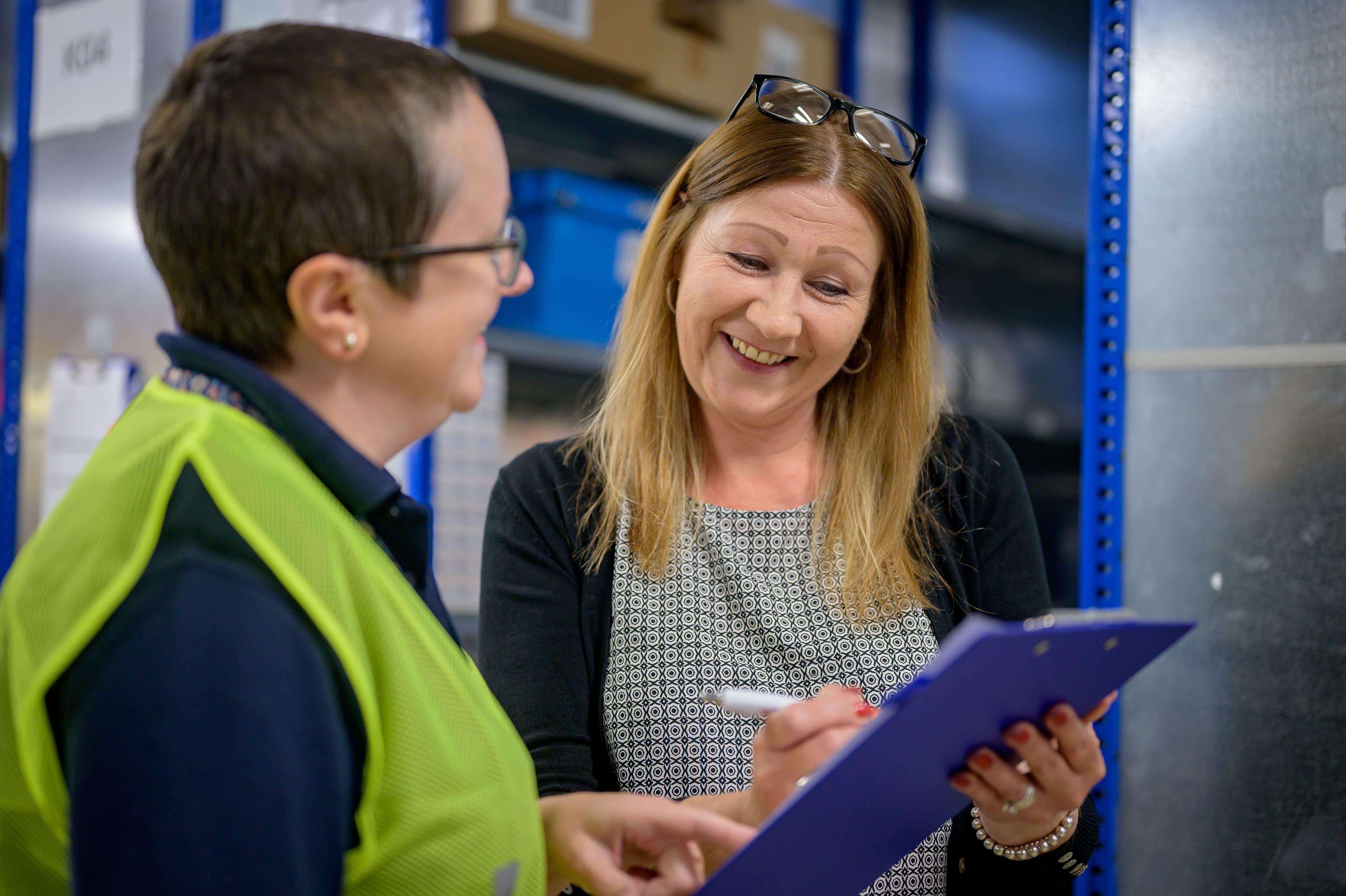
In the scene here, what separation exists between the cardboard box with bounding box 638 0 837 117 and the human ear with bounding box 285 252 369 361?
6.45ft

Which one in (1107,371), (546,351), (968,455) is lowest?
(968,455)

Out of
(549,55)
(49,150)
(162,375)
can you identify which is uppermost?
(549,55)

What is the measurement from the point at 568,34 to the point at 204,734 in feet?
6.61

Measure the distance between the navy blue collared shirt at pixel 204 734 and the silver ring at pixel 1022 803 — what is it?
599 millimetres

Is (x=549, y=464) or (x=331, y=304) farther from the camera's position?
(x=549, y=464)

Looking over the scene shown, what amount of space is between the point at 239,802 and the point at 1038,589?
1.07 meters

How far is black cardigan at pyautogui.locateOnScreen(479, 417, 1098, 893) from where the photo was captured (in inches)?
51.5

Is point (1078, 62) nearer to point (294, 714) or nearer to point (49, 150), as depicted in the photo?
point (49, 150)

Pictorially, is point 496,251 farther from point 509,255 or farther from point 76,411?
point 76,411

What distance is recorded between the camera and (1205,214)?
137 centimetres

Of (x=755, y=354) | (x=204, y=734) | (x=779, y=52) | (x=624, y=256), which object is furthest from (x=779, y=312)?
(x=779, y=52)

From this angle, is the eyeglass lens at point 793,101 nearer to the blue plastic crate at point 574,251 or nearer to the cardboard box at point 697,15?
the blue plastic crate at point 574,251

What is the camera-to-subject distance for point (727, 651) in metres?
1.38

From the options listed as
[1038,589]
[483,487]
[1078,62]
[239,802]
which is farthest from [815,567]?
[1078,62]
